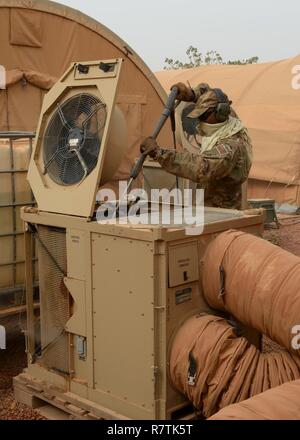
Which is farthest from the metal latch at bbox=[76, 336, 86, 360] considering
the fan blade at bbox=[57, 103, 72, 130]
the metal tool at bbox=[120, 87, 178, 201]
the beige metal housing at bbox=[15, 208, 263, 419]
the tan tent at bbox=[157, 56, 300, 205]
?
the tan tent at bbox=[157, 56, 300, 205]

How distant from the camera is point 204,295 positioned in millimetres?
3723

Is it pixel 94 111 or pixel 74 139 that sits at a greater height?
pixel 94 111

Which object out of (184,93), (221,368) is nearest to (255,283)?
(221,368)

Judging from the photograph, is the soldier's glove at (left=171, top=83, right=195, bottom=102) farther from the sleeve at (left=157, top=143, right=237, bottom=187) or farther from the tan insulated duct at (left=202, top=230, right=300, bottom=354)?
the tan insulated duct at (left=202, top=230, right=300, bottom=354)

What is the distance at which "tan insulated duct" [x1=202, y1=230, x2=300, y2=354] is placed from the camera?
10.6 ft

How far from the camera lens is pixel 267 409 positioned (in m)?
2.46

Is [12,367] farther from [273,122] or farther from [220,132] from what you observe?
[273,122]

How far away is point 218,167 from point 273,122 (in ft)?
31.9

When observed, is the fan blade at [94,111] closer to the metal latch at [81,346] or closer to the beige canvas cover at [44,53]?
the metal latch at [81,346]

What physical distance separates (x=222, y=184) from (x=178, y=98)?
0.69 m

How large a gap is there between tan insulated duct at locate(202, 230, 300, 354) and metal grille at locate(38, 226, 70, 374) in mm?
941

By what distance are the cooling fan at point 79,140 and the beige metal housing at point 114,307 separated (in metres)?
0.14

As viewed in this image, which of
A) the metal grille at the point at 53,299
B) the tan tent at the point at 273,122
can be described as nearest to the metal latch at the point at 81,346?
the metal grille at the point at 53,299
